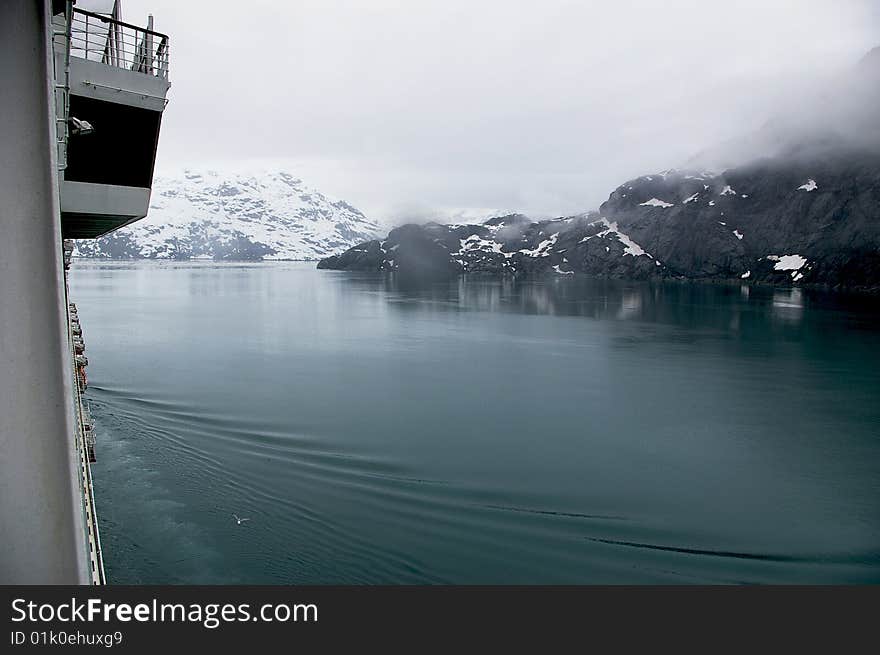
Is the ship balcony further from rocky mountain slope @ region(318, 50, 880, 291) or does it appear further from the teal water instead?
rocky mountain slope @ region(318, 50, 880, 291)

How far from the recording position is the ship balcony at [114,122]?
1023 centimetres

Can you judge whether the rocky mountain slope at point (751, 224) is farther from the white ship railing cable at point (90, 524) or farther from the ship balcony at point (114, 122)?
the white ship railing cable at point (90, 524)

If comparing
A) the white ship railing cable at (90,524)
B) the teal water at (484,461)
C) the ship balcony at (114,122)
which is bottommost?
the teal water at (484,461)

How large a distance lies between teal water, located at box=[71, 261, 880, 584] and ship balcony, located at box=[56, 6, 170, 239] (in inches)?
259

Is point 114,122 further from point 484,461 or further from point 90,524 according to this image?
point 484,461

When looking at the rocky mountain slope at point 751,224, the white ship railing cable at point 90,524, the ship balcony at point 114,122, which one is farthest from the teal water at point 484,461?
the rocky mountain slope at point 751,224

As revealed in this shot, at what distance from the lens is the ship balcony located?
403 inches

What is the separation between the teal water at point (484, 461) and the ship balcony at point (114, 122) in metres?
6.57

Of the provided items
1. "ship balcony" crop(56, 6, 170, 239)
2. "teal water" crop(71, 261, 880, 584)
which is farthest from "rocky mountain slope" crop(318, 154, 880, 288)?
"ship balcony" crop(56, 6, 170, 239)

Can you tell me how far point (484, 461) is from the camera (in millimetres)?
16969

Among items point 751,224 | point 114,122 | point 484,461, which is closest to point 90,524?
point 114,122

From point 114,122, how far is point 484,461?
38.2 ft

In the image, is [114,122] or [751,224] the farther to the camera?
[751,224]

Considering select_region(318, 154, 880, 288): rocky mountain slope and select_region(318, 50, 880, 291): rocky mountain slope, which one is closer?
select_region(318, 154, 880, 288): rocky mountain slope
